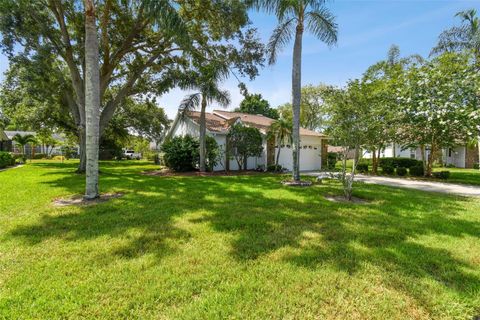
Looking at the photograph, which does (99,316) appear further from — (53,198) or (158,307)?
(53,198)

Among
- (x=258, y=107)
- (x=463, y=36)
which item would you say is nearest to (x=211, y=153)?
(x=463, y=36)

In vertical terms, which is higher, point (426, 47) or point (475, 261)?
point (426, 47)

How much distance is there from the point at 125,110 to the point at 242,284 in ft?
93.4

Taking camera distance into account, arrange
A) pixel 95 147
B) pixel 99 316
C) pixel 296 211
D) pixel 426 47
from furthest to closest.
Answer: pixel 426 47, pixel 95 147, pixel 296 211, pixel 99 316

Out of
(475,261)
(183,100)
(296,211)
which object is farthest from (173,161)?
(475,261)

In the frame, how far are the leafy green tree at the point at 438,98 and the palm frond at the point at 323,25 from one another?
390cm

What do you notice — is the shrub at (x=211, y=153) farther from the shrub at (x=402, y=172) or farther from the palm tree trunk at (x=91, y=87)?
the shrub at (x=402, y=172)

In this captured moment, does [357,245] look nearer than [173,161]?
Yes

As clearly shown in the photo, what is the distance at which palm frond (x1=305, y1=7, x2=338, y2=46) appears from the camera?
37.1 ft

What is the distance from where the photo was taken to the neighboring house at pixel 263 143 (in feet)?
59.2

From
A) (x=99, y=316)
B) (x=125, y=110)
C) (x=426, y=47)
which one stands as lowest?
(x=99, y=316)

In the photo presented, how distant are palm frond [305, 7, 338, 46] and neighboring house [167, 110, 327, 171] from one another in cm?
773

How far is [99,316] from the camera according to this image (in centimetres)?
273

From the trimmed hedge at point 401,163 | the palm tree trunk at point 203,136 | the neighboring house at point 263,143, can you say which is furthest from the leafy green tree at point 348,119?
the trimmed hedge at point 401,163
